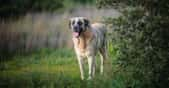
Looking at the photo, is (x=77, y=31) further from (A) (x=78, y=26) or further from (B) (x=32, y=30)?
(B) (x=32, y=30)

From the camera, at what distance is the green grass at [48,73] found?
1227cm

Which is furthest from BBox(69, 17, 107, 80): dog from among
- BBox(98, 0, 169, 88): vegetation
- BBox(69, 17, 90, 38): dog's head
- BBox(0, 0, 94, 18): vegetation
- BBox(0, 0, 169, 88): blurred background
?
BBox(0, 0, 94, 18): vegetation

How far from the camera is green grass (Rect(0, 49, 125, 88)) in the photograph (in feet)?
40.2

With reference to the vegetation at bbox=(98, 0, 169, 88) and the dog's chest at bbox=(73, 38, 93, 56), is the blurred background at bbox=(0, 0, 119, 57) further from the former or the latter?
the vegetation at bbox=(98, 0, 169, 88)

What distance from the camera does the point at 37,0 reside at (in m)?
27.0

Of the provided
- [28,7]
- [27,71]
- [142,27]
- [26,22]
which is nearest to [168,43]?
[142,27]

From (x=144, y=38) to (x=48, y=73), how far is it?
425 cm

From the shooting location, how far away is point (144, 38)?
10898 millimetres

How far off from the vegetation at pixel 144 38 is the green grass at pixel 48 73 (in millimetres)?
644

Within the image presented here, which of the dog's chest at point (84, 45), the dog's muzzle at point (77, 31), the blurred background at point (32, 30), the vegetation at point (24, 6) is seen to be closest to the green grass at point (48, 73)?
the dog's chest at point (84, 45)

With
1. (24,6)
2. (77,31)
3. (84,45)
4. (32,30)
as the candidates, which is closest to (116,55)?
(84,45)

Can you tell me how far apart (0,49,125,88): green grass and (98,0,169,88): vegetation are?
0.64 meters

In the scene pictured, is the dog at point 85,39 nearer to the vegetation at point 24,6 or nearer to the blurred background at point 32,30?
the blurred background at point 32,30

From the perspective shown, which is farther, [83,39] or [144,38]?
[83,39]
